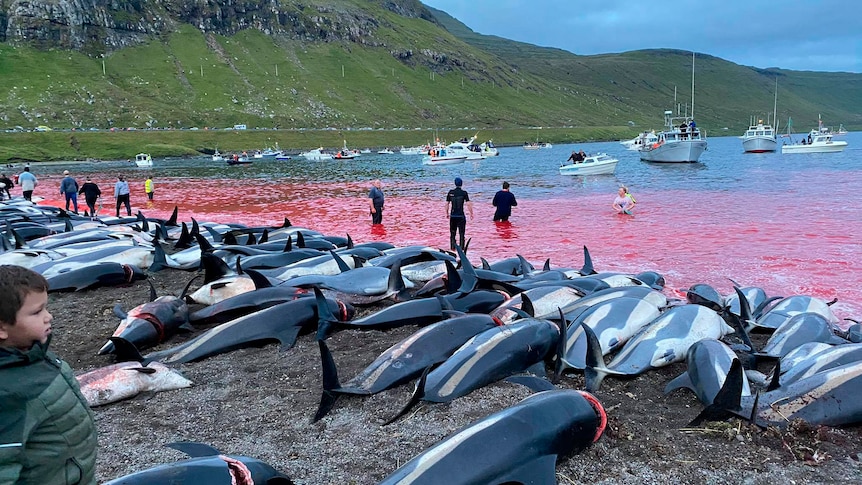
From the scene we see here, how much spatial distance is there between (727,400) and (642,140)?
106m

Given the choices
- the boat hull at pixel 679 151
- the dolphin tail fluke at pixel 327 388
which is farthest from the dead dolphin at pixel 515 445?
the boat hull at pixel 679 151

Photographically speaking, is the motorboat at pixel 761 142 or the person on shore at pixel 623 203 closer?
the person on shore at pixel 623 203

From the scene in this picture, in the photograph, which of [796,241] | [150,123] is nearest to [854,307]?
[796,241]

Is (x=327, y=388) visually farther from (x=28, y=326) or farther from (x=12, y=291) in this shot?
(x=12, y=291)

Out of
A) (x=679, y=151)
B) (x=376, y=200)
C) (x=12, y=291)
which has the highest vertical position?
(x=12, y=291)

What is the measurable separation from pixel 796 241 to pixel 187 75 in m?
170

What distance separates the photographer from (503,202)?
2386 centimetres

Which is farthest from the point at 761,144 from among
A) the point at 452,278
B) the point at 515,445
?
the point at 515,445

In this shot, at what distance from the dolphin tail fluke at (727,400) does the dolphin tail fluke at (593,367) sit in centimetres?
106

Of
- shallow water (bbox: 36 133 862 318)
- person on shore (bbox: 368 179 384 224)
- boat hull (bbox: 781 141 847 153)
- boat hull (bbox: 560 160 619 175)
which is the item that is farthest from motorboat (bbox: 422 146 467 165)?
person on shore (bbox: 368 179 384 224)

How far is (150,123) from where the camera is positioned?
12812 cm

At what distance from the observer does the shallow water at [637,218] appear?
16062 mm

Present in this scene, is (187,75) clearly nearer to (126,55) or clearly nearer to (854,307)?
(126,55)

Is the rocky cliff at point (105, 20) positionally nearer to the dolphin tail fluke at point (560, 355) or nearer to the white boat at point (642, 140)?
the white boat at point (642, 140)
